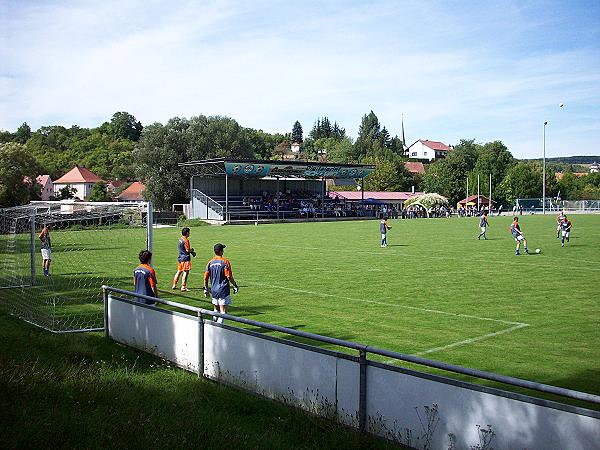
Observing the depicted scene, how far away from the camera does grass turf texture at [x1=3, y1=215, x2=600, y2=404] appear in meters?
10.5

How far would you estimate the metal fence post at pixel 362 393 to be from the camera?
6309 millimetres

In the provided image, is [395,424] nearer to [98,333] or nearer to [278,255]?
[98,333]

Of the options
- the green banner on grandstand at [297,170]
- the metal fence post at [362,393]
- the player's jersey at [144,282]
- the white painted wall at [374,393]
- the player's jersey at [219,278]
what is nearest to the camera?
the white painted wall at [374,393]

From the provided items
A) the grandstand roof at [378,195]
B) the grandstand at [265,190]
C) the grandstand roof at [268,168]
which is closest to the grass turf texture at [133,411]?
the grandstand at [265,190]

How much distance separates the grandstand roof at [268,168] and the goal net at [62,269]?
3920 centimetres

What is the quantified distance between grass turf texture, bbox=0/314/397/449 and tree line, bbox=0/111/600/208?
2354 inches

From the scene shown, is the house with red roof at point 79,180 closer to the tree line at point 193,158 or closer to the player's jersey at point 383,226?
the tree line at point 193,158

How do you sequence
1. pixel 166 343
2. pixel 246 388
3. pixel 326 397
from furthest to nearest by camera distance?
pixel 166 343 < pixel 246 388 < pixel 326 397

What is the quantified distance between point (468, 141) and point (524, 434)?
5283 inches

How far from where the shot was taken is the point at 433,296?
53.4 feet

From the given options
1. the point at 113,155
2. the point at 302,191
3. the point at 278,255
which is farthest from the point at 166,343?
the point at 113,155

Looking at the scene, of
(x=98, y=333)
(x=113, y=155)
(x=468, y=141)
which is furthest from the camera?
(x=113, y=155)

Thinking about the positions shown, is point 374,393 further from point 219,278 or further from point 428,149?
point 428,149

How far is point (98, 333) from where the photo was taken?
11.8 m
